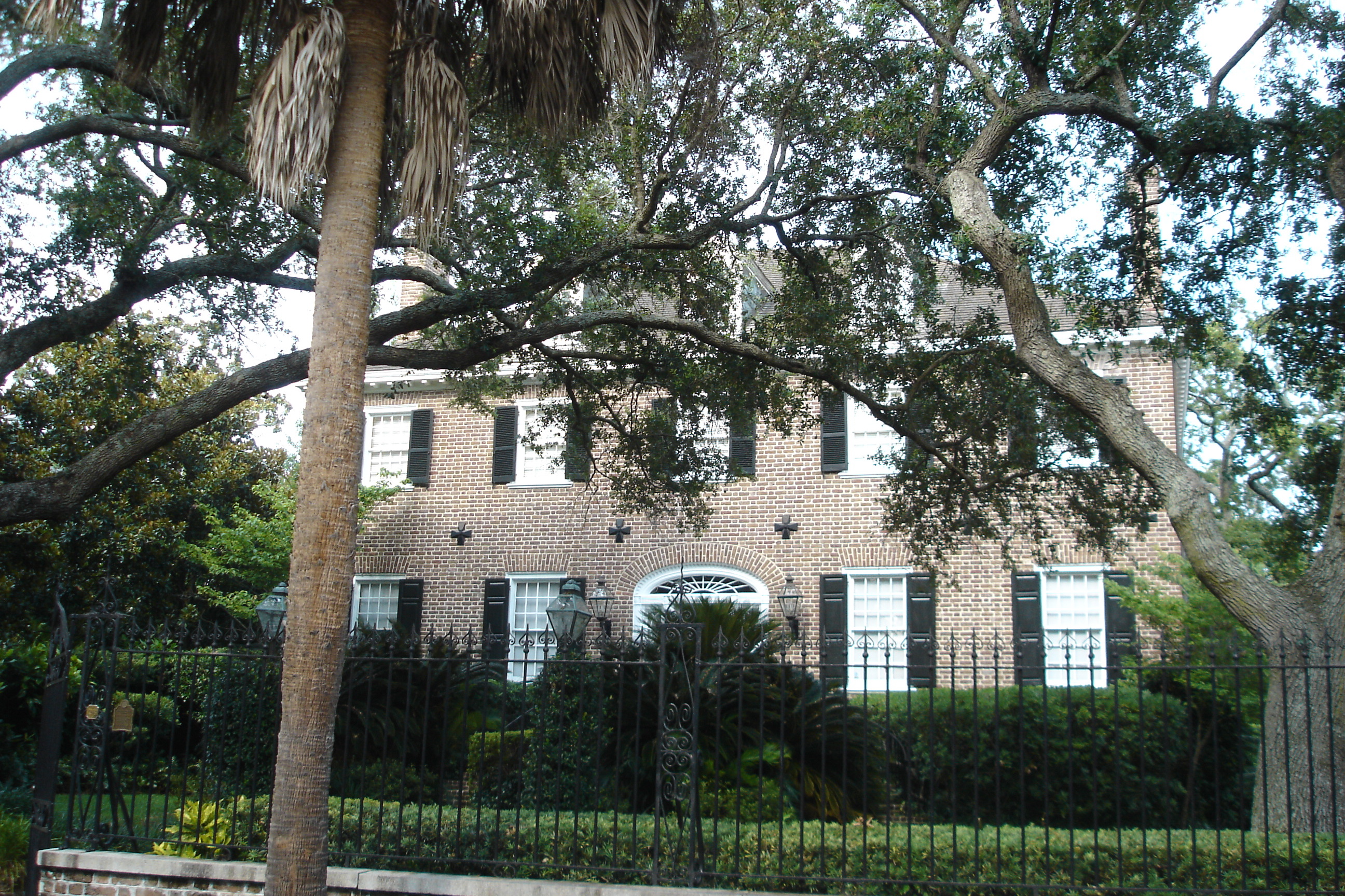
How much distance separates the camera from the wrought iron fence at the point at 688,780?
18.8 feet

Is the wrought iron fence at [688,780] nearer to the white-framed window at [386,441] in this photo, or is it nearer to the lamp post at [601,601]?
the lamp post at [601,601]

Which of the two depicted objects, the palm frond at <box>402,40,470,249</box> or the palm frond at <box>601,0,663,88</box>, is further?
the palm frond at <box>601,0,663,88</box>

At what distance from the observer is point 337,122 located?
5.75m

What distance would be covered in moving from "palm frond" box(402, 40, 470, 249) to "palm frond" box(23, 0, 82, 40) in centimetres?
200

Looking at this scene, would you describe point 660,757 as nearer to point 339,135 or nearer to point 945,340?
point 339,135

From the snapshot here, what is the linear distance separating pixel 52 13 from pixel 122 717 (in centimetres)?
436

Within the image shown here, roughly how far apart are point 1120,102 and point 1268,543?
13.8 feet

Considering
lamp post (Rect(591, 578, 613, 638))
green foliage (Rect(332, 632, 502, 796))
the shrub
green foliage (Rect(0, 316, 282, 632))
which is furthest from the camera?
lamp post (Rect(591, 578, 613, 638))

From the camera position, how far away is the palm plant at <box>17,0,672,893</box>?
501 centimetres

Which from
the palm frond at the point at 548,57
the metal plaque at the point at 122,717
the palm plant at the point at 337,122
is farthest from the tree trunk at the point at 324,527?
the metal plaque at the point at 122,717

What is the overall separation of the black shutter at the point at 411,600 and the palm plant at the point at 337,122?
41.4ft

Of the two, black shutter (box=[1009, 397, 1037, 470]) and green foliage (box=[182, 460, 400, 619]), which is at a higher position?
black shutter (box=[1009, 397, 1037, 470])

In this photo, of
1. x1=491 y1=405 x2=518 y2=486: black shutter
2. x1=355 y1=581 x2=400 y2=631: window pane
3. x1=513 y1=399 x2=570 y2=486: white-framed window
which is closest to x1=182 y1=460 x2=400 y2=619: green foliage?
x1=355 y1=581 x2=400 y2=631: window pane

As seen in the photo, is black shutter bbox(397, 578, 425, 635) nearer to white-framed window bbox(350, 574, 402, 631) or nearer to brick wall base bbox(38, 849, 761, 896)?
white-framed window bbox(350, 574, 402, 631)
